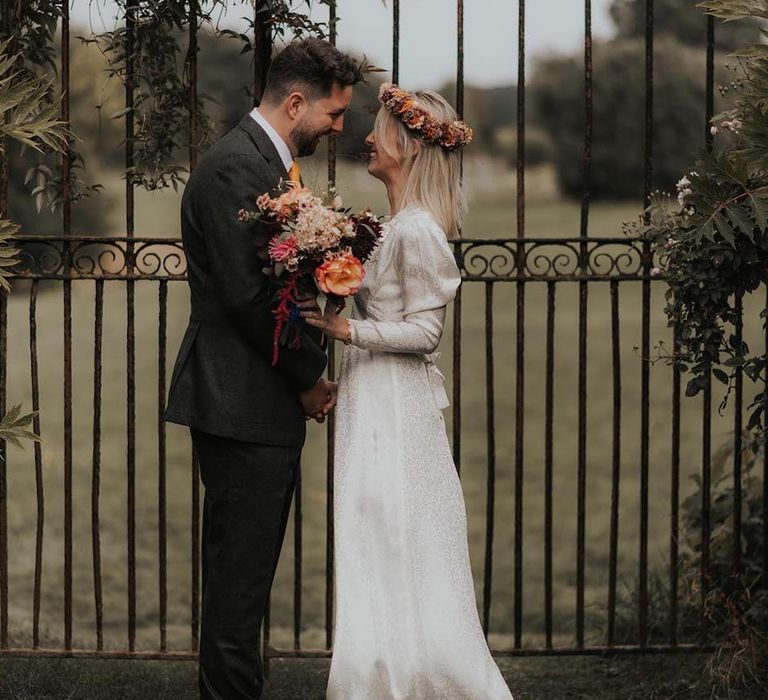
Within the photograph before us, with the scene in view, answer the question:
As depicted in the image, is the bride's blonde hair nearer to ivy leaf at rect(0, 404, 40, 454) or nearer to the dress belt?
the dress belt

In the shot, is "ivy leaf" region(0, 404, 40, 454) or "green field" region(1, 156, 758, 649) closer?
"ivy leaf" region(0, 404, 40, 454)

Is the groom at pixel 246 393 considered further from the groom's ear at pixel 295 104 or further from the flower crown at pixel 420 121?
the flower crown at pixel 420 121

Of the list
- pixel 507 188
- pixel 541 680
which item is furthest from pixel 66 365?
pixel 507 188

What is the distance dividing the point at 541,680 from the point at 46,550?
5.15 meters

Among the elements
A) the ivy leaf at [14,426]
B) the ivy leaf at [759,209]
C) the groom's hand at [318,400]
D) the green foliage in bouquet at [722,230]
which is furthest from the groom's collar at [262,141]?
the ivy leaf at [759,209]

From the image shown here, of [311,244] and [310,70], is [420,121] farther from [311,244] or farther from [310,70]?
[311,244]

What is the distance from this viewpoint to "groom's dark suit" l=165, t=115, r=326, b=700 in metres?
3.19

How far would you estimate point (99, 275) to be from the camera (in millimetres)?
4195

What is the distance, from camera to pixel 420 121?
10.7 feet

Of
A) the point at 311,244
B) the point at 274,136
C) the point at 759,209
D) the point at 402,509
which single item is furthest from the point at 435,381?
the point at 759,209

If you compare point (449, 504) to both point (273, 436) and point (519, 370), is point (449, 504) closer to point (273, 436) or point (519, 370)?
point (273, 436)

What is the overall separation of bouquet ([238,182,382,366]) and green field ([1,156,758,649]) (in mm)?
609

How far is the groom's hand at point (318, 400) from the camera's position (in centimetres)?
333

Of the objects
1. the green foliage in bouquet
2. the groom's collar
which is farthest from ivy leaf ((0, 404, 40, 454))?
the green foliage in bouquet
